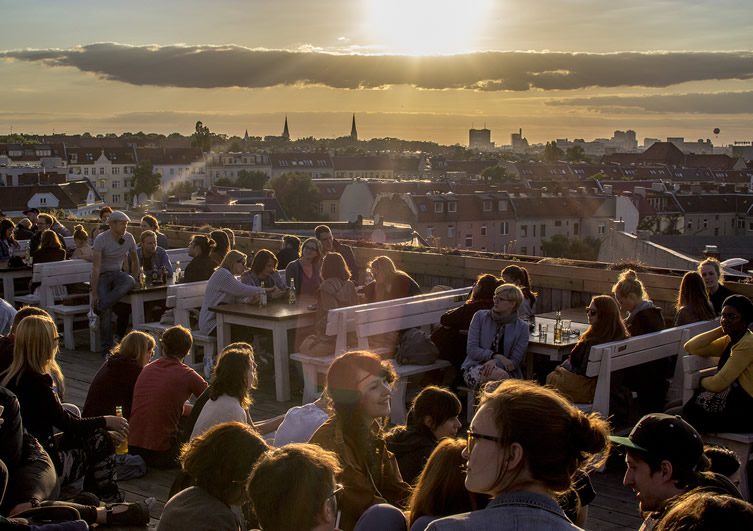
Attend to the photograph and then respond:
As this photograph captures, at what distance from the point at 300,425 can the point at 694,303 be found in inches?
159

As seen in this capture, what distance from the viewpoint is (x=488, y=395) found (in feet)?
8.56

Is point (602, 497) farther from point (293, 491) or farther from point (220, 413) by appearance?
point (293, 491)

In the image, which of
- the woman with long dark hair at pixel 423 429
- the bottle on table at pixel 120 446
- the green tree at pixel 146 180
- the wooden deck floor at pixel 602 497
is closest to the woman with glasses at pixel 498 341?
the wooden deck floor at pixel 602 497

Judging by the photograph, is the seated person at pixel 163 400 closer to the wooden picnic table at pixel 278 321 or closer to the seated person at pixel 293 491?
the wooden picnic table at pixel 278 321

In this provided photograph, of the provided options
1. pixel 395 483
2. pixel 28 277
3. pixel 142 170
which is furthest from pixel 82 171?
pixel 395 483

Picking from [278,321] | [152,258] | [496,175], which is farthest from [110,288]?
[496,175]

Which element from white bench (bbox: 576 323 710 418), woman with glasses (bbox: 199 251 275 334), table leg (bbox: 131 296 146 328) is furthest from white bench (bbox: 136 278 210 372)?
white bench (bbox: 576 323 710 418)

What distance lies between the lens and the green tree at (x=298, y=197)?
9281 centimetres

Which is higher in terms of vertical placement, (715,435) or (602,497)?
(715,435)

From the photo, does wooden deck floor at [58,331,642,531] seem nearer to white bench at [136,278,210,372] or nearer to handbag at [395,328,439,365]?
handbag at [395,328,439,365]

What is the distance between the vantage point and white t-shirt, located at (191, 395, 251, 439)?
5.44m

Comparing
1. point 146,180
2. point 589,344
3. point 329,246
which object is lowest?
point 146,180

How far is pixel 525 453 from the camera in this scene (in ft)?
8.04

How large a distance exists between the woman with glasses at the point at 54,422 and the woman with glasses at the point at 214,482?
74.7 inches
